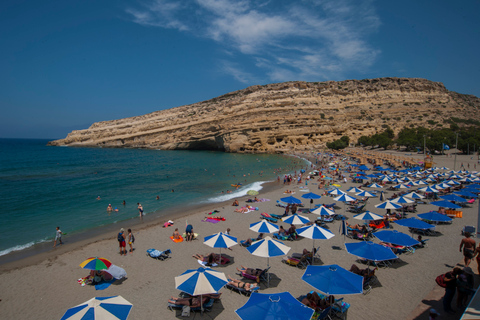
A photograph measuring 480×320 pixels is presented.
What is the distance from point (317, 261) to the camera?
31.1 feet

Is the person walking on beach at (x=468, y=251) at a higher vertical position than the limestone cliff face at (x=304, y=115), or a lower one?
lower

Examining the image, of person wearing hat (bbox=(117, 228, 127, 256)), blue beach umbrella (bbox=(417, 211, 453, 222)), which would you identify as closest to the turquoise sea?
person wearing hat (bbox=(117, 228, 127, 256))

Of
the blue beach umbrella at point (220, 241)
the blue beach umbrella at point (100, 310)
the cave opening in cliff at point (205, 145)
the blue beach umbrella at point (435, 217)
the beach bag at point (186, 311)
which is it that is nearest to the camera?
the blue beach umbrella at point (100, 310)

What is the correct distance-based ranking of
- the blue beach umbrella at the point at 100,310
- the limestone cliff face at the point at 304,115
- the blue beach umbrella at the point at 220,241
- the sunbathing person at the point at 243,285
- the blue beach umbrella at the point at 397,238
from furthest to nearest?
the limestone cliff face at the point at 304,115 → the blue beach umbrella at the point at 220,241 → the blue beach umbrella at the point at 397,238 → the sunbathing person at the point at 243,285 → the blue beach umbrella at the point at 100,310

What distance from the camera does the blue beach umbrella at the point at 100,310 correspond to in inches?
200

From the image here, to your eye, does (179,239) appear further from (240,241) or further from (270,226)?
(270,226)

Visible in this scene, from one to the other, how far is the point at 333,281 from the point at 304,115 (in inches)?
2645

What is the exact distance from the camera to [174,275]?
29.3ft

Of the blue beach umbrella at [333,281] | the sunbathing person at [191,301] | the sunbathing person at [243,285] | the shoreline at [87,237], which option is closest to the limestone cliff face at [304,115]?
the shoreline at [87,237]

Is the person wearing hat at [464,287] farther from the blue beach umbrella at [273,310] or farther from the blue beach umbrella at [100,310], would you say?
the blue beach umbrella at [100,310]

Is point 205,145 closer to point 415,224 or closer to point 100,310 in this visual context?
point 415,224

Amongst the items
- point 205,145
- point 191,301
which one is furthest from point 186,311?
point 205,145

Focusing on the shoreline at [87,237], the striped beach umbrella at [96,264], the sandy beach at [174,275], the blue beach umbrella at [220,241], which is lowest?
the shoreline at [87,237]

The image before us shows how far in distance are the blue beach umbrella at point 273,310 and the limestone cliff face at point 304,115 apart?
6276 centimetres
